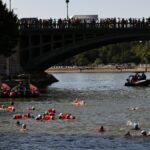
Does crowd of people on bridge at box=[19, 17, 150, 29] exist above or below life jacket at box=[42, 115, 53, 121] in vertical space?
above

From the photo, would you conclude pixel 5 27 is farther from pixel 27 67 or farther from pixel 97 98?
pixel 97 98

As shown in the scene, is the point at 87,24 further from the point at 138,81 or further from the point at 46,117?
the point at 46,117

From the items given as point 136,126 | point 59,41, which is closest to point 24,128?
point 136,126

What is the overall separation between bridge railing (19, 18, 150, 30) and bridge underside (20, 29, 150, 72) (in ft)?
3.54

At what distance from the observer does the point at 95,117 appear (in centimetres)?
7294

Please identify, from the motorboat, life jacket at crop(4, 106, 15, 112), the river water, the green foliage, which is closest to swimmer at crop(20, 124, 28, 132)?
the river water

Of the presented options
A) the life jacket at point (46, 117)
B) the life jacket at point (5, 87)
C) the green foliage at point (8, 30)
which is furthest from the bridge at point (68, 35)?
the life jacket at point (46, 117)

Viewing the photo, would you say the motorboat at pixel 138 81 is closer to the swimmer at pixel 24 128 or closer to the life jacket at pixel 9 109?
the life jacket at pixel 9 109

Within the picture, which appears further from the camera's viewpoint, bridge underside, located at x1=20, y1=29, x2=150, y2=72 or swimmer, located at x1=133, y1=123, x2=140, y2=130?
bridge underside, located at x1=20, y1=29, x2=150, y2=72

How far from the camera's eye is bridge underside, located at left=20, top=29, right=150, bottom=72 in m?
128

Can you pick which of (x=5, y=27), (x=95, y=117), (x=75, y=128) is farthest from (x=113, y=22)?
(x=75, y=128)

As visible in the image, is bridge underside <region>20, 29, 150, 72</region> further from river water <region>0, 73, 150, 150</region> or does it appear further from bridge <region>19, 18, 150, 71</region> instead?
river water <region>0, 73, 150, 150</region>

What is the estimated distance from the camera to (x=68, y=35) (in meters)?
134

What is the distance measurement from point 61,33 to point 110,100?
36.5m
